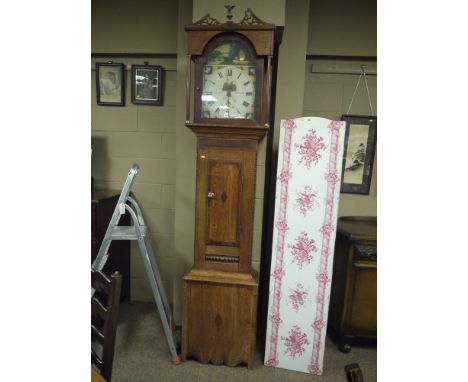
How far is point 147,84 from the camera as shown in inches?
93.5

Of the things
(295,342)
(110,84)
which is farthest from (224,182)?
(110,84)

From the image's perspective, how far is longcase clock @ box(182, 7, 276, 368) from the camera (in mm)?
1627

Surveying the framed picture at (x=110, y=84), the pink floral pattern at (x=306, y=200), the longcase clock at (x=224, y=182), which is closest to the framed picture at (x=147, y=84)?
the framed picture at (x=110, y=84)

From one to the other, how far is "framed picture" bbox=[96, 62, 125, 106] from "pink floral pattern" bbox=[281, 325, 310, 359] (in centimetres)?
208

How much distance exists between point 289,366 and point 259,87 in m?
1.67

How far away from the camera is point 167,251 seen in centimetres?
254

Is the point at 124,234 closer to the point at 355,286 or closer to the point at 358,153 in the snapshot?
the point at 355,286

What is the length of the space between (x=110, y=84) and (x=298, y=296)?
6.92 feet

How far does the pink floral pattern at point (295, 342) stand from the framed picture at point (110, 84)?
2.08m

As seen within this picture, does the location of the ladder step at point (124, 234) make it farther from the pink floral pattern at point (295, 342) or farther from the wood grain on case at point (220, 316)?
the pink floral pattern at point (295, 342)

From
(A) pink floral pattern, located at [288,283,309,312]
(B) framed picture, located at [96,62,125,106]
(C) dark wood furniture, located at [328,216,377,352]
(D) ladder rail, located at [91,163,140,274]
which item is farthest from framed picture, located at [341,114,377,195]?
(B) framed picture, located at [96,62,125,106]

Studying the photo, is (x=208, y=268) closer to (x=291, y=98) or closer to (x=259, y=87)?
(x=259, y=87)

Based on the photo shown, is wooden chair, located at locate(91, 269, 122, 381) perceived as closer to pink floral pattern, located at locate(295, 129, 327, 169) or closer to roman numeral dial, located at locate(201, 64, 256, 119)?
roman numeral dial, located at locate(201, 64, 256, 119)
